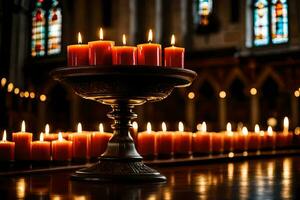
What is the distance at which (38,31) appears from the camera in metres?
20.6

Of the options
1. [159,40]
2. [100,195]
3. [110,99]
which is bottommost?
[100,195]

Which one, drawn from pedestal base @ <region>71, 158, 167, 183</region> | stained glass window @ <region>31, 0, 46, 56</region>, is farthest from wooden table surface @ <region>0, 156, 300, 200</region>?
stained glass window @ <region>31, 0, 46, 56</region>

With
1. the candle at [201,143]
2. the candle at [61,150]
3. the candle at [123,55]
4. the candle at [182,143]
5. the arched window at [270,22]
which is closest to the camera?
the candle at [123,55]

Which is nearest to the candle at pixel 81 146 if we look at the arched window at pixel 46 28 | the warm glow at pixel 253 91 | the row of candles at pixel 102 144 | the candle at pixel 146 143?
the row of candles at pixel 102 144

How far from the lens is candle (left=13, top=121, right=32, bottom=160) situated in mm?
3434

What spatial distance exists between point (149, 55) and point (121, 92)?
27cm

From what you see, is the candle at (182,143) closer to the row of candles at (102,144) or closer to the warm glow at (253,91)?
the row of candles at (102,144)

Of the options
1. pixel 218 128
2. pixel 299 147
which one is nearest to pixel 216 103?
pixel 218 128

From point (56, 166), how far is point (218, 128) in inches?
461

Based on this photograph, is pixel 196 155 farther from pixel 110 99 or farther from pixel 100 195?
pixel 100 195

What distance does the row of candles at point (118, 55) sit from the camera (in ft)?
9.53

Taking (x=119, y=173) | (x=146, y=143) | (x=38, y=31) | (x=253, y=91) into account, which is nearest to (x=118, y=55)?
(x=119, y=173)

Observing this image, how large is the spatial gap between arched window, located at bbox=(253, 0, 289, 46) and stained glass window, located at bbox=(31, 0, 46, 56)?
317 inches

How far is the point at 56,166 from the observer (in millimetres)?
3639
